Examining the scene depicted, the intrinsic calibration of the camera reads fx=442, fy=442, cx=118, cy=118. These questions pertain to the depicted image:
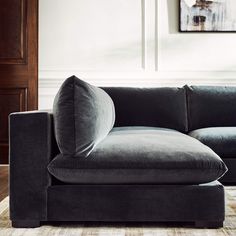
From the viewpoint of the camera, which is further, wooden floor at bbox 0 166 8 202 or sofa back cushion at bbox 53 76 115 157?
wooden floor at bbox 0 166 8 202

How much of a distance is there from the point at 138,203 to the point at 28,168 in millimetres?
426

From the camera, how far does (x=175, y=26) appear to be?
366 cm

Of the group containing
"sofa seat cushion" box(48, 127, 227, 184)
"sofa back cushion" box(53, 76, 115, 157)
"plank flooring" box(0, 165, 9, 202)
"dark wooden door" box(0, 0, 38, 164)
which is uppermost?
"dark wooden door" box(0, 0, 38, 164)

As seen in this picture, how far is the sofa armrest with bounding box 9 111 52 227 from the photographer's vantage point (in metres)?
1.63

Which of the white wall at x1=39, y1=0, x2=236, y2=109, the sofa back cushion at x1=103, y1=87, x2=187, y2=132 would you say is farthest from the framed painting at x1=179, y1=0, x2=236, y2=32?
the sofa back cushion at x1=103, y1=87, x2=187, y2=132

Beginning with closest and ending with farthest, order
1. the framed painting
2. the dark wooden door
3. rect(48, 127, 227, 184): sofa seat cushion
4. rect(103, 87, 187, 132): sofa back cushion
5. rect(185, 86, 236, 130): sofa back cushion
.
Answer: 1. rect(48, 127, 227, 184): sofa seat cushion
2. rect(103, 87, 187, 132): sofa back cushion
3. rect(185, 86, 236, 130): sofa back cushion
4. the dark wooden door
5. the framed painting

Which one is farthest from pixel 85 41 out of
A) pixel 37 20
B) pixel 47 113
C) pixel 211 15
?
pixel 47 113

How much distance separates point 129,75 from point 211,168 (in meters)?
2.10

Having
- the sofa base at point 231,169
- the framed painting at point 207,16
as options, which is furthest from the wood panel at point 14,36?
the sofa base at point 231,169

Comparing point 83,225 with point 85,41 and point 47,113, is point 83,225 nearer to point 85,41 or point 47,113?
point 47,113

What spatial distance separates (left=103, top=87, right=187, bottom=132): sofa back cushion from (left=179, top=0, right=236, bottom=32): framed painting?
996 millimetres

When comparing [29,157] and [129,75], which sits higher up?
[129,75]

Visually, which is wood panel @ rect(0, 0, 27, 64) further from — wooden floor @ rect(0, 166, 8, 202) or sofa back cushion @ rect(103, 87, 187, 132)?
sofa back cushion @ rect(103, 87, 187, 132)

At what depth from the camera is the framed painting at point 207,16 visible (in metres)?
3.61
